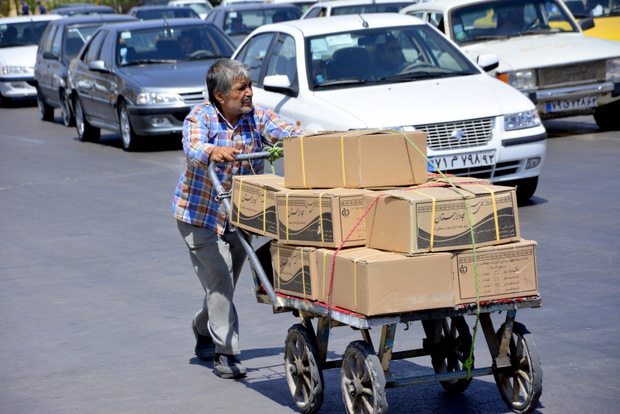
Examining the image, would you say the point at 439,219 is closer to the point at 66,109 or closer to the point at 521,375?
the point at 521,375

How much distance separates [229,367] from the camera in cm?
598

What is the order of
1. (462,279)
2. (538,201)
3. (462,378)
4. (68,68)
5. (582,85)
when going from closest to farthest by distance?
1. (462,279)
2. (462,378)
3. (538,201)
4. (582,85)
5. (68,68)

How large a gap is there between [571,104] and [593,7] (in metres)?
4.36

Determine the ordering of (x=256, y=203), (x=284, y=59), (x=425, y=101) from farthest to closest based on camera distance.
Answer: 1. (x=284, y=59)
2. (x=425, y=101)
3. (x=256, y=203)

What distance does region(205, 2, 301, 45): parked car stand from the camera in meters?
23.8

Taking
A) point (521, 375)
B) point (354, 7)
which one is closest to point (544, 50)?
point (354, 7)

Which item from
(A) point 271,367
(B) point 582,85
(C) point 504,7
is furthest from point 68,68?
(A) point 271,367

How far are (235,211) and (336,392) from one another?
1060mm

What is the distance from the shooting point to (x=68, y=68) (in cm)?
1945

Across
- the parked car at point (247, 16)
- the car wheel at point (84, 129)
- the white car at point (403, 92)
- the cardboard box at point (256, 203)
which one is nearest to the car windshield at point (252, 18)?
the parked car at point (247, 16)

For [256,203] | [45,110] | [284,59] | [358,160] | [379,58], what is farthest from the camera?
[45,110]

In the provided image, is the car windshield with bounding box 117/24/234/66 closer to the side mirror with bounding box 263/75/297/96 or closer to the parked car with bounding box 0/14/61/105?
the side mirror with bounding box 263/75/297/96

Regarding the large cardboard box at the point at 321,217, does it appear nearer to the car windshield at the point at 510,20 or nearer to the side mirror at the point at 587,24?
the car windshield at the point at 510,20

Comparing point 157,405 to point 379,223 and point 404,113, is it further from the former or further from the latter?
point 404,113
